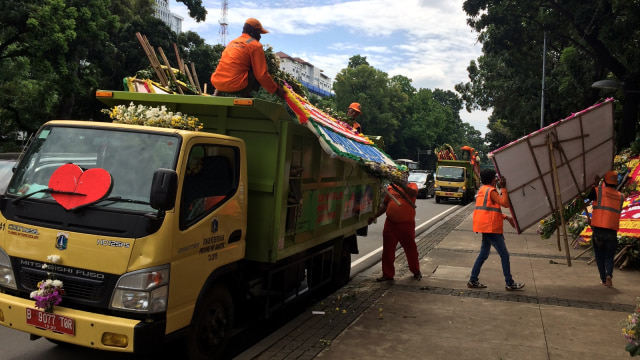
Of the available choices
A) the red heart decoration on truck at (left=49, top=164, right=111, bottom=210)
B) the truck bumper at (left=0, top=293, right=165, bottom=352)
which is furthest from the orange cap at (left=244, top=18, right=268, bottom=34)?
the truck bumper at (left=0, top=293, right=165, bottom=352)

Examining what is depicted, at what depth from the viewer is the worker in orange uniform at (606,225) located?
7320 mm

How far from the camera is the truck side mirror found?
343 cm

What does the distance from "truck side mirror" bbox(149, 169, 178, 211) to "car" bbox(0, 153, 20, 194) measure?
531cm

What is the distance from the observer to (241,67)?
5.56 metres

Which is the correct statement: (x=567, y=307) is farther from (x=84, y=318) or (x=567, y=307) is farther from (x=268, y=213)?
(x=84, y=318)

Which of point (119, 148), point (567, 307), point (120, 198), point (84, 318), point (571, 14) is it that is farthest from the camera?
point (571, 14)

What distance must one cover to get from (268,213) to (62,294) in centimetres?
189

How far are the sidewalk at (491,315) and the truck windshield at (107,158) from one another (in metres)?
2.21

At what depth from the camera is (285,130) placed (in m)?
4.71

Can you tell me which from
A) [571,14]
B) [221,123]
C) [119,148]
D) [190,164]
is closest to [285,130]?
[221,123]

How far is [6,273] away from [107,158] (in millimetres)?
1153

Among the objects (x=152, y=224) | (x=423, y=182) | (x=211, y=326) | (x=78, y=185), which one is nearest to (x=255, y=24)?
(x=78, y=185)

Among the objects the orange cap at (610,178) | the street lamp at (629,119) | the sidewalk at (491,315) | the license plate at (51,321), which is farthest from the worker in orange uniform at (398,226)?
the street lamp at (629,119)

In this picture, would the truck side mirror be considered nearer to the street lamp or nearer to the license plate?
the license plate
